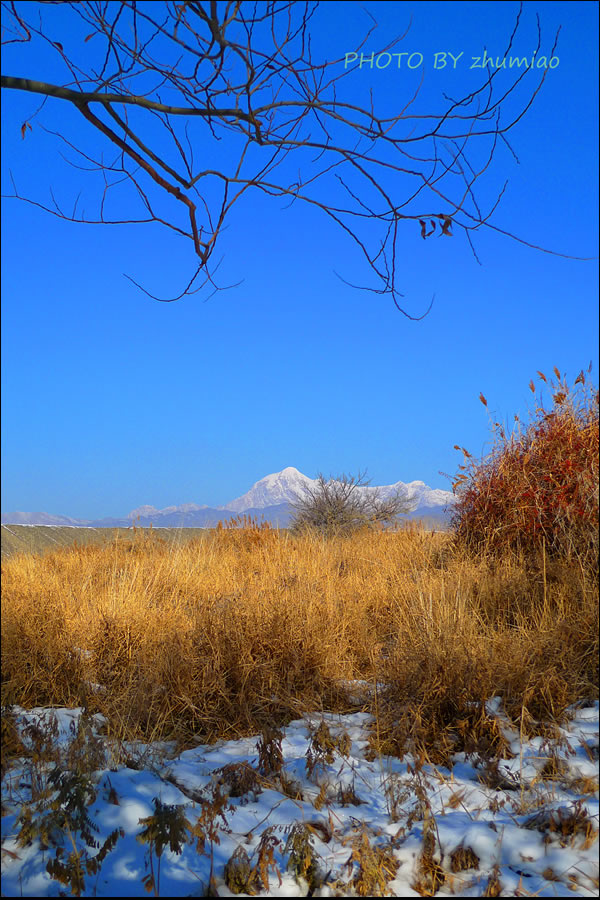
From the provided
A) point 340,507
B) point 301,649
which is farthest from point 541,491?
point 340,507

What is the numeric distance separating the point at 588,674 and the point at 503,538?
2780 mm

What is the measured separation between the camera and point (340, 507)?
12578mm

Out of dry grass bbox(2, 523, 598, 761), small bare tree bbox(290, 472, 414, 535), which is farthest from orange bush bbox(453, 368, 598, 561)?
small bare tree bbox(290, 472, 414, 535)

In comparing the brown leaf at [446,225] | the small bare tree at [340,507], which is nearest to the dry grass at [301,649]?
the brown leaf at [446,225]

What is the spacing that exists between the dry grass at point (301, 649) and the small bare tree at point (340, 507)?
6976 mm

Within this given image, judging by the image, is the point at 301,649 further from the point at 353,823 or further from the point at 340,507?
the point at 340,507

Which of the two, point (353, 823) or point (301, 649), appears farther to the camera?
point (301, 649)

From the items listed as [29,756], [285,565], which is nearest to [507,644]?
[29,756]

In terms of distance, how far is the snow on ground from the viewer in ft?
7.50

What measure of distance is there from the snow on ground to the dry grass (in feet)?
0.67

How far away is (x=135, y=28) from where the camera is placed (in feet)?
8.96

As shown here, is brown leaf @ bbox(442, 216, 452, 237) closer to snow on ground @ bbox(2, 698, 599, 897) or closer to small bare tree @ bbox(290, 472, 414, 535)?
snow on ground @ bbox(2, 698, 599, 897)

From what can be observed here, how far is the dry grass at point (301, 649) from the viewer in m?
3.06

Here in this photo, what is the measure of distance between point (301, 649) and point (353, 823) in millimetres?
1552
